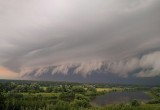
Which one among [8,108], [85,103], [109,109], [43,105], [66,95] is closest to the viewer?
[8,108]

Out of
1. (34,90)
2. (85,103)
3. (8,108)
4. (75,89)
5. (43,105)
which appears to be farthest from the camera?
(75,89)

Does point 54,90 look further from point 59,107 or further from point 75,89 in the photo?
point 59,107

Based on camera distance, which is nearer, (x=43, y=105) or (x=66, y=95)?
(x=43, y=105)

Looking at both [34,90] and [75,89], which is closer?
[34,90]

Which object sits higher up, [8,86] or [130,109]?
[8,86]

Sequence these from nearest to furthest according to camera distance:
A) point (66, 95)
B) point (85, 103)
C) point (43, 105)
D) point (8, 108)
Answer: point (8, 108) < point (43, 105) < point (85, 103) < point (66, 95)

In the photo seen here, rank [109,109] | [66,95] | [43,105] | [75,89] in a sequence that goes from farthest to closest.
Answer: [75,89] → [66,95] → [43,105] → [109,109]

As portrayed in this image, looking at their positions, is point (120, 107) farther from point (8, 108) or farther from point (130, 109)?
point (8, 108)

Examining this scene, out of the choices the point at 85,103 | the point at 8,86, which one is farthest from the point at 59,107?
the point at 8,86

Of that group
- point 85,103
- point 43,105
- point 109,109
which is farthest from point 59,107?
point 85,103
